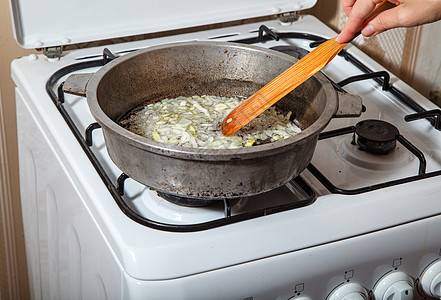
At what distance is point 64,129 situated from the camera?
2.73ft

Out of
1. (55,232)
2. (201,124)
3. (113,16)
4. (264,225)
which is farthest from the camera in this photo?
(113,16)

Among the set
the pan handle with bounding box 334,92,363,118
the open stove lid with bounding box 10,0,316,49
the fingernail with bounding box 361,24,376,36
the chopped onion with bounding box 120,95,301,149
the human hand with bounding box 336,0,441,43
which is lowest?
the chopped onion with bounding box 120,95,301,149

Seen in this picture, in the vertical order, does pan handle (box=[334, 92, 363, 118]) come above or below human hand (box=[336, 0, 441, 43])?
below

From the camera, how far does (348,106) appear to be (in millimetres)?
716

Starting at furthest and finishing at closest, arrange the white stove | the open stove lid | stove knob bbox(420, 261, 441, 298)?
1. the open stove lid
2. stove knob bbox(420, 261, 441, 298)
3. the white stove

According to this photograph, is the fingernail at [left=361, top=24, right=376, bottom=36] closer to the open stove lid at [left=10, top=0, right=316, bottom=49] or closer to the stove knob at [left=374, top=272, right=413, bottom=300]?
the stove knob at [left=374, top=272, right=413, bottom=300]

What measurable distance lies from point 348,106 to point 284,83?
0.08m

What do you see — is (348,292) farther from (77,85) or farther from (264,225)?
(77,85)

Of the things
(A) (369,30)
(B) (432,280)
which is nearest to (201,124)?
(A) (369,30)

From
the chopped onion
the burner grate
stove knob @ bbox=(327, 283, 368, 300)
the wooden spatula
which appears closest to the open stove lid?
the burner grate

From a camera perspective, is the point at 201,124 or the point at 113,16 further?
the point at 113,16

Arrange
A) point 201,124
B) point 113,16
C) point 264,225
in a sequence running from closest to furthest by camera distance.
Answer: point 264,225 → point 201,124 → point 113,16

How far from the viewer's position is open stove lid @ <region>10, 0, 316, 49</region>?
3.29 feet

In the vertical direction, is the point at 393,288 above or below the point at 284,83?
below
